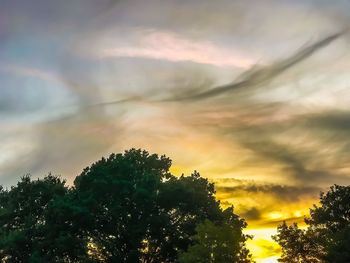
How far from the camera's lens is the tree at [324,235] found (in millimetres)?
73875

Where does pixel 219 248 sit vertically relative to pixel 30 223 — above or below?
below

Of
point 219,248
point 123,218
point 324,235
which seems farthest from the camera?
point 324,235

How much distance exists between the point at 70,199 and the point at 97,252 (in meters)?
8.35

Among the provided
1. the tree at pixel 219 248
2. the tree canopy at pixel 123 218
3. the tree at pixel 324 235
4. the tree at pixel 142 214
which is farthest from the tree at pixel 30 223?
the tree at pixel 324 235

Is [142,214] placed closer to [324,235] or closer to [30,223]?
[30,223]

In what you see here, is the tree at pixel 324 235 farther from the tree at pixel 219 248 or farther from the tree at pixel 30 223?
the tree at pixel 30 223

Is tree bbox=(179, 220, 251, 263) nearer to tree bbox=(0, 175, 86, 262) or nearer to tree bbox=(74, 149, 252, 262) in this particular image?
tree bbox=(74, 149, 252, 262)

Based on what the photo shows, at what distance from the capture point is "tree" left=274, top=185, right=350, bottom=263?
2908 inches

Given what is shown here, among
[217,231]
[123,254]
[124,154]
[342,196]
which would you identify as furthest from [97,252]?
[342,196]

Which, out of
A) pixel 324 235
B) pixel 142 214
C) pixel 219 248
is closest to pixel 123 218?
pixel 142 214

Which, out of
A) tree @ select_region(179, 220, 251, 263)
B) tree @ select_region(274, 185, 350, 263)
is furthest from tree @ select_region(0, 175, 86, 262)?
tree @ select_region(274, 185, 350, 263)

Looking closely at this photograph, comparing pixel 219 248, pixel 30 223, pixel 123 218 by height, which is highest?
pixel 30 223

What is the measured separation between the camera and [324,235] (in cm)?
9125

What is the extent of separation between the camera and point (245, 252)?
182 feet
